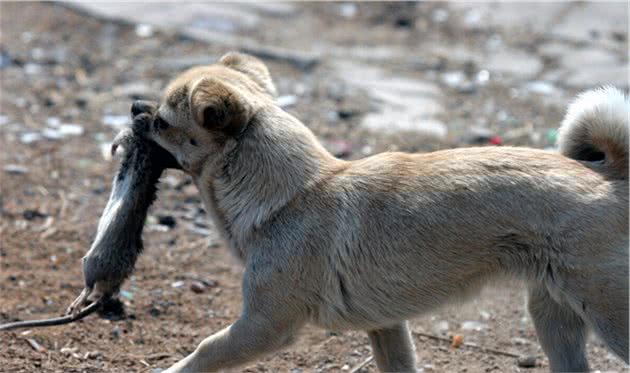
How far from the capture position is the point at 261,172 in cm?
501

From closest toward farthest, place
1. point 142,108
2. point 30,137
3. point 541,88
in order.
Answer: point 142,108 → point 30,137 → point 541,88

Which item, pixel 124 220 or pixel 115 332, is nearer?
pixel 124 220

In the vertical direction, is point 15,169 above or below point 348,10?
below

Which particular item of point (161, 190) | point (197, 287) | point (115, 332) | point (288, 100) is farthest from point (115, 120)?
point (115, 332)

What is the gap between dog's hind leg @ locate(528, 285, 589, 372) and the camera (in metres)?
5.06

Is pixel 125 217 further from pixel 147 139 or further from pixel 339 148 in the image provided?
pixel 339 148

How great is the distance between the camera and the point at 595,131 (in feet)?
16.0

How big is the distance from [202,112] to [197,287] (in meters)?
2.11

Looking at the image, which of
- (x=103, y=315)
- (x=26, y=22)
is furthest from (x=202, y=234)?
(x=26, y=22)

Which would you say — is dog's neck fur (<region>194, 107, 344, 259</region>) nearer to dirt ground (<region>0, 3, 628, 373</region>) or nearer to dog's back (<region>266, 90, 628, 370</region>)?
dog's back (<region>266, 90, 628, 370</region>)

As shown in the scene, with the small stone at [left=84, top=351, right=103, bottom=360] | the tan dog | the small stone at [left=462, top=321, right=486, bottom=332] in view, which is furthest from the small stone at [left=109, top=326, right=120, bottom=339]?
the small stone at [left=462, top=321, right=486, bottom=332]

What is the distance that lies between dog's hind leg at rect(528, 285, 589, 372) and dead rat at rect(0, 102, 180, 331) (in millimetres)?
2024

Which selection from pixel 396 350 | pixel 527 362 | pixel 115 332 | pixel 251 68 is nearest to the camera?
pixel 396 350

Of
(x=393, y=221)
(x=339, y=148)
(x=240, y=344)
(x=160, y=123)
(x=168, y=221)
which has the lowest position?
(x=168, y=221)
